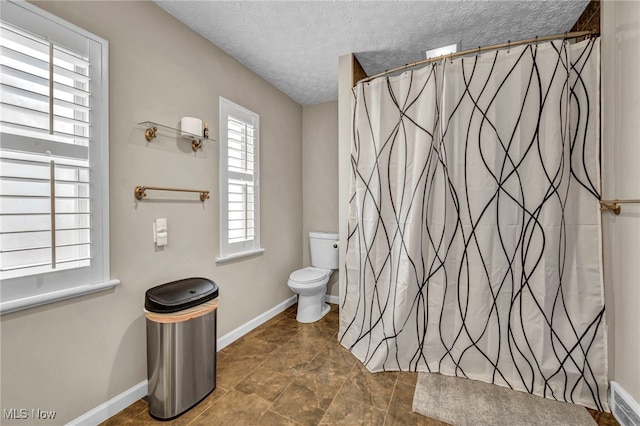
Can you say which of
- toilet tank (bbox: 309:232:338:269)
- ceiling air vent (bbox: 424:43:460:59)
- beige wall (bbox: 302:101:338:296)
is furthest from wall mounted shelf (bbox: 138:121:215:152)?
ceiling air vent (bbox: 424:43:460:59)

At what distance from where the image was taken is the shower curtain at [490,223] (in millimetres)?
1497

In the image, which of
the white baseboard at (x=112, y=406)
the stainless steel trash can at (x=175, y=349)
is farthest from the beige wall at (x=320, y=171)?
the white baseboard at (x=112, y=406)

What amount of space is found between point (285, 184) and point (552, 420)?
8.53 ft

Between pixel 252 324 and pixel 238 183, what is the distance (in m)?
1.27

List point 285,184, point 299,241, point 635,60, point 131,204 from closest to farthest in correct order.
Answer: point 635,60 < point 131,204 < point 285,184 < point 299,241

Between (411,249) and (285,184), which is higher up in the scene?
(285,184)

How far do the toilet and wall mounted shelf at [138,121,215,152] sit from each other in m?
1.41

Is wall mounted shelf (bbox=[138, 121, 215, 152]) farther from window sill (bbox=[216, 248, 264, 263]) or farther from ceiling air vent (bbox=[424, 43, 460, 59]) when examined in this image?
ceiling air vent (bbox=[424, 43, 460, 59])

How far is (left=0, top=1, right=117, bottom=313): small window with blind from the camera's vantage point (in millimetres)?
1104

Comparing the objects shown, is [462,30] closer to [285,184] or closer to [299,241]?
[285,184]

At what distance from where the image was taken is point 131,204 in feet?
5.00

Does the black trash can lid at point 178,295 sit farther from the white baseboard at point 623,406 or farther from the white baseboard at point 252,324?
the white baseboard at point 623,406

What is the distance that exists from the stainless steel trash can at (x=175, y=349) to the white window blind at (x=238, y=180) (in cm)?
64

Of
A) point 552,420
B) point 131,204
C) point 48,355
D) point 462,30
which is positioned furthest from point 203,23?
point 552,420
